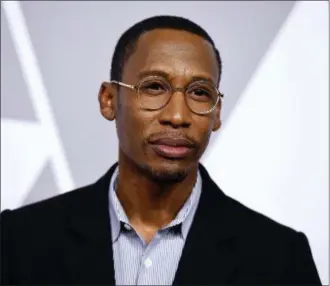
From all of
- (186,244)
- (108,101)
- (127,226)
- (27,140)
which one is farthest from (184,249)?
(27,140)

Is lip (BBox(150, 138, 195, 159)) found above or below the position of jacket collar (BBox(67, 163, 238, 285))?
above

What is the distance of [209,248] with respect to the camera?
41.9 inches

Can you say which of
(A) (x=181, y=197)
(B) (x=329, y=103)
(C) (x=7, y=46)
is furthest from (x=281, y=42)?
(C) (x=7, y=46)

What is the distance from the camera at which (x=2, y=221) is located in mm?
1157

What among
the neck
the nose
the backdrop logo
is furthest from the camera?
the backdrop logo

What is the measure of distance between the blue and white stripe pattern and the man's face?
0.11 metres

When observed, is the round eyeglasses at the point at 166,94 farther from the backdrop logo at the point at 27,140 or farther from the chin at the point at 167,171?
the backdrop logo at the point at 27,140

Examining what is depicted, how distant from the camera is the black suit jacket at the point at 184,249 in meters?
1.05

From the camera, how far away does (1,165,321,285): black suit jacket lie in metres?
1.05

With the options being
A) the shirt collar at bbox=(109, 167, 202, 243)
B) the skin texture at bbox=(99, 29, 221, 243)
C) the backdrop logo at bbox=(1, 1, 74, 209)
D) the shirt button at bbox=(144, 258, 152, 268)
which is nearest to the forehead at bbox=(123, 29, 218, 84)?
the skin texture at bbox=(99, 29, 221, 243)

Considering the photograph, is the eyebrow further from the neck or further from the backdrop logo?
the backdrop logo

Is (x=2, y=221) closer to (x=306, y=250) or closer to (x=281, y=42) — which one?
(x=306, y=250)

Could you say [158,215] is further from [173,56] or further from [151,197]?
[173,56]

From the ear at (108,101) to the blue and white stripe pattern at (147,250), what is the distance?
0.18 m
